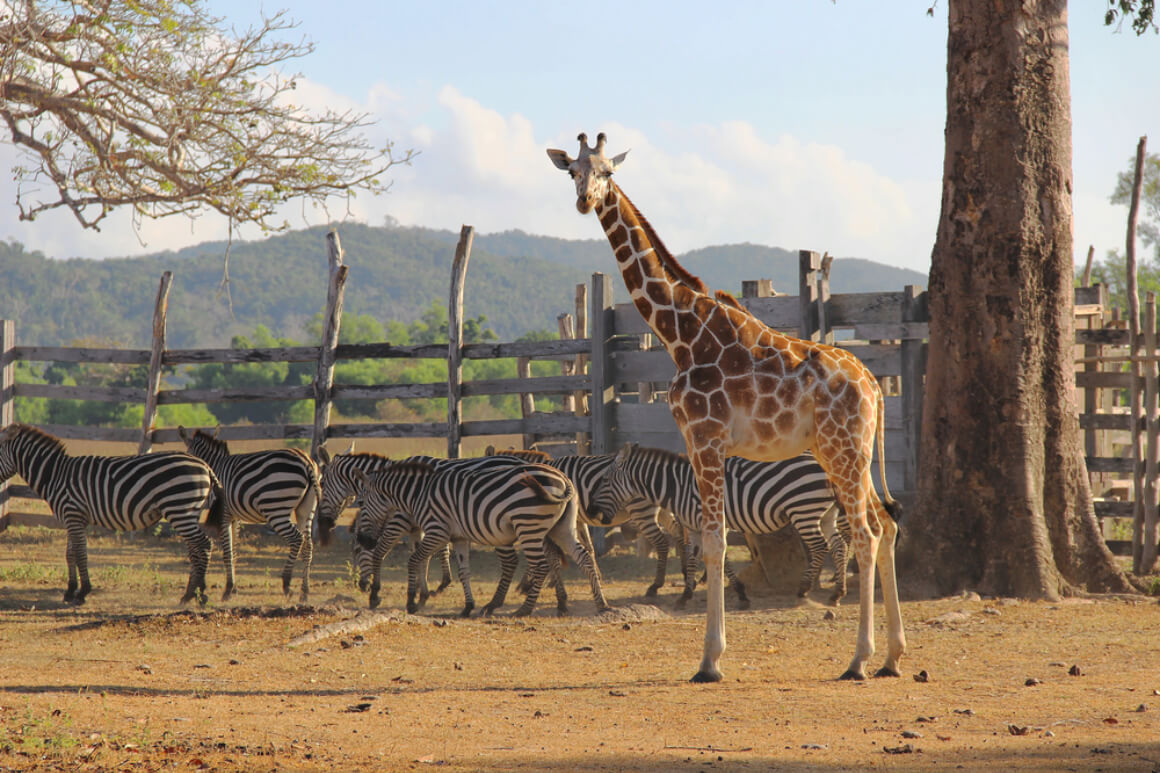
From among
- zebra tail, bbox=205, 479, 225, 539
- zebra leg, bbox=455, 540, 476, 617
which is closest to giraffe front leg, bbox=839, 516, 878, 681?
zebra leg, bbox=455, 540, 476, 617

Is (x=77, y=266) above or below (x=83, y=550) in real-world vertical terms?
above

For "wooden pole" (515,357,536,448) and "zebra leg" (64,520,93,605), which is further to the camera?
"wooden pole" (515,357,536,448)

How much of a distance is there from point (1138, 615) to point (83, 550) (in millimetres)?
9976

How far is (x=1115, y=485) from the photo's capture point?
14109 mm

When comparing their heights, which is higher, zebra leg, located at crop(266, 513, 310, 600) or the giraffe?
the giraffe

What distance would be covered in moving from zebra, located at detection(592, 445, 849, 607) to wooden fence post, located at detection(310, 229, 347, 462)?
553cm

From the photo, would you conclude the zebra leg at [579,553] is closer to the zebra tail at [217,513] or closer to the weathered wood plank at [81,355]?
the zebra tail at [217,513]

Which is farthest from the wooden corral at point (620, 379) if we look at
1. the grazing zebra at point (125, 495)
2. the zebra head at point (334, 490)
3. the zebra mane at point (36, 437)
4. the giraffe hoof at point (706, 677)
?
the giraffe hoof at point (706, 677)

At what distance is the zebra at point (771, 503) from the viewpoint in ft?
33.4

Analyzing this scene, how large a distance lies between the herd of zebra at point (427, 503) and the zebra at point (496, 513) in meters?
0.01

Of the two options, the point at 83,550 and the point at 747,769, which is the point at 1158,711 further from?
the point at 83,550

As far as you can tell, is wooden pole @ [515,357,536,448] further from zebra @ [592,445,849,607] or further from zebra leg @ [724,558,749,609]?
zebra leg @ [724,558,749,609]

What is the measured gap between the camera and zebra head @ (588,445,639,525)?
37.2ft

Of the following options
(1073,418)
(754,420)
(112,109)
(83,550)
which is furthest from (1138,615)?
(112,109)
